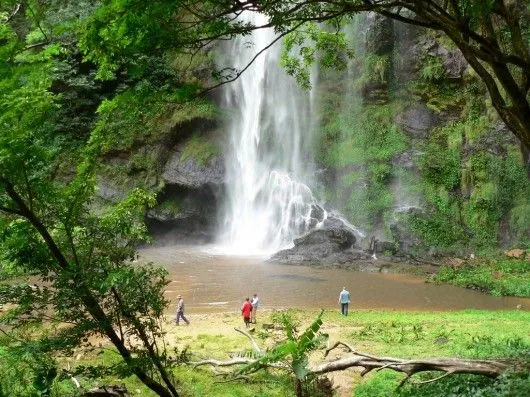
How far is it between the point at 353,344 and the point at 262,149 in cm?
2358

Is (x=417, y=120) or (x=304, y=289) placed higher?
(x=417, y=120)

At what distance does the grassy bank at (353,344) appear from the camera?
616cm

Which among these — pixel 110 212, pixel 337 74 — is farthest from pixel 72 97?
pixel 110 212

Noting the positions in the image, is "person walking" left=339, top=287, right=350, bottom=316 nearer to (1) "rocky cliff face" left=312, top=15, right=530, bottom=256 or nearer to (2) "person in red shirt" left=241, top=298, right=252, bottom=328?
(2) "person in red shirt" left=241, top=298, right=252, bottom=328

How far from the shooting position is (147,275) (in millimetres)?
5871

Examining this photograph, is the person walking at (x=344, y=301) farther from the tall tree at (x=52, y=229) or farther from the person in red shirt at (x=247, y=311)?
the tall tree at (x=52, y=229)

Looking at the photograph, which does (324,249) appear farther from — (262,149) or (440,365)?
(440,365)

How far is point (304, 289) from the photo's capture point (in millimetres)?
19578

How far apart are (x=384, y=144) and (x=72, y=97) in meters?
18.2

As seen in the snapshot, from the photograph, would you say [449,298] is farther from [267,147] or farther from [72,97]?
[72,97]

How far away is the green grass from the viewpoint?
19.1 m

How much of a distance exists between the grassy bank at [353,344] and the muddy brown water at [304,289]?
1.64m

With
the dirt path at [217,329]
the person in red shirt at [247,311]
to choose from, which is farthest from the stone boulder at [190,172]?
the person in red shirt at [247,311]

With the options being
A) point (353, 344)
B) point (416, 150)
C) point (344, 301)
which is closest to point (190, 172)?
point (416, 150)
